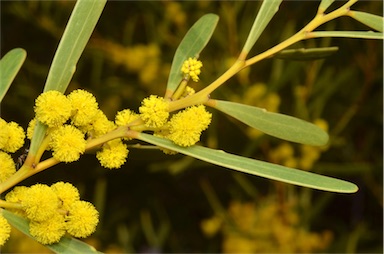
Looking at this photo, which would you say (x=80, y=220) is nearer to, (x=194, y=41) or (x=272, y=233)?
(x=194, y=41)

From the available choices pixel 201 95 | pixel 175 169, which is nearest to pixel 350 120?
pixel 175 169

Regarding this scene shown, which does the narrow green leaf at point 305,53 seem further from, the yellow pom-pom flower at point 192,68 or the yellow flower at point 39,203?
the yellow flower at point 39,203

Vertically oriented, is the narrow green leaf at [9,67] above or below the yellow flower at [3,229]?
above

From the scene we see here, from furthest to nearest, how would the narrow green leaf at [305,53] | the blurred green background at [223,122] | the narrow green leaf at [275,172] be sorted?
1. the blurred green background at [223,122]
2. the narrow green leaf at [305,53]
3. the narrow green leaf at [275,172]

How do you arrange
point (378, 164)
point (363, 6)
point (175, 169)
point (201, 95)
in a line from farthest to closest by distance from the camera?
point (378, 164) → point (363, 6) → point (175, 169) → point (201, 95)

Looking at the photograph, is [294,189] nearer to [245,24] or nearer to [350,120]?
[350,120]

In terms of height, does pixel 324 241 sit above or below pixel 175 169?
below

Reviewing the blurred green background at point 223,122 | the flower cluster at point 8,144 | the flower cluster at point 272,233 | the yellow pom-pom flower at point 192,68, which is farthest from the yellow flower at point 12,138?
the flower cluster at point 272,233
